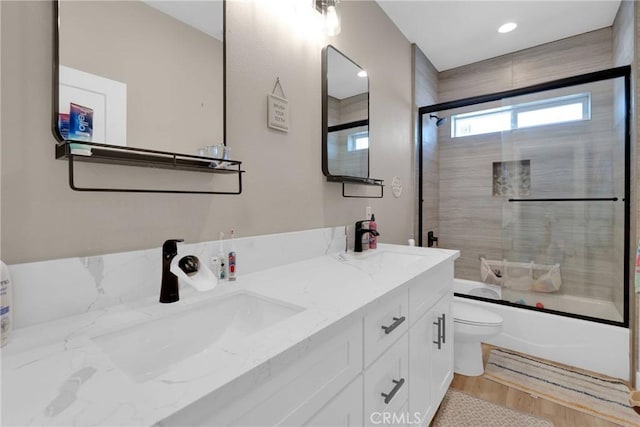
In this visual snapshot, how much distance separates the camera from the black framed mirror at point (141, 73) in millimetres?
734

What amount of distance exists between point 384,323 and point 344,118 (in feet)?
3.96

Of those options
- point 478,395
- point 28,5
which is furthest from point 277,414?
point 478,395

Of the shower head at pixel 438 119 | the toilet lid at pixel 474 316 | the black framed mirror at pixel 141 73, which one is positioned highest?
the shower head at pixel 438 119

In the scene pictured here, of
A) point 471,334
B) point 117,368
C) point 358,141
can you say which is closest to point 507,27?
point 358,141

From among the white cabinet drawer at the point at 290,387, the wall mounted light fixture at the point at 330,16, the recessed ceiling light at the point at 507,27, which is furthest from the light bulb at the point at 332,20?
the recessed ceiling light at the point at 507,27

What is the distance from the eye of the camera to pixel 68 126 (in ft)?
2.38

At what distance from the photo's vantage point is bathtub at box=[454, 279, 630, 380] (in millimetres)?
1910

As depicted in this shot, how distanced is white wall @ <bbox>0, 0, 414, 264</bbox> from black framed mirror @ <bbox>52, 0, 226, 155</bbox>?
0.16 feet

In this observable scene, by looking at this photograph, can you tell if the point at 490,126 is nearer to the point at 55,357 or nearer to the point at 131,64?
the point at 131,64

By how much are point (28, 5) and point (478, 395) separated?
2.52 meters

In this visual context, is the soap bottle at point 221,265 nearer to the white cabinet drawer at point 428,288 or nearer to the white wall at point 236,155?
the white wall at point 236,155

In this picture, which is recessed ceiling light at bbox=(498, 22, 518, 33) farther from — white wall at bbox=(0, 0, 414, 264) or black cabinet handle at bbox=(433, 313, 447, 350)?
black cabinet handle at bbox=(433, 313, 447, 350)

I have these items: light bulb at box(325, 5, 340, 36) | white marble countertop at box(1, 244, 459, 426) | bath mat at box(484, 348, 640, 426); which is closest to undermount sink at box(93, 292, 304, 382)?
white marble countertop at box(1, 244, 459, 426)

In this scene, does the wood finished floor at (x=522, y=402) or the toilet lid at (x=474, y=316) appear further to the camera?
the toilet lid at (x=474, y=316)
